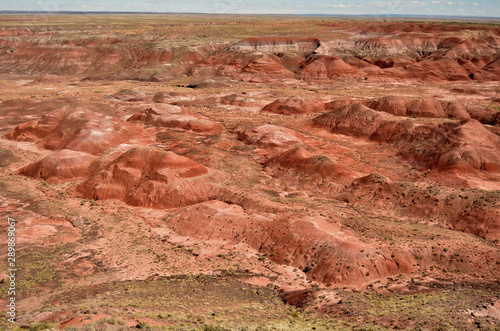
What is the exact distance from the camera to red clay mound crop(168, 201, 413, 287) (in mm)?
24031

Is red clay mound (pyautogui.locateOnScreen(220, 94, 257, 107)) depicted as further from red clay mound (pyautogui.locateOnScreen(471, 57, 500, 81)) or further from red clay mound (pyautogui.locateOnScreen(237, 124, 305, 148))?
red clay mound (pyautogui.locateOnScreen(471, 57, 500, 81))

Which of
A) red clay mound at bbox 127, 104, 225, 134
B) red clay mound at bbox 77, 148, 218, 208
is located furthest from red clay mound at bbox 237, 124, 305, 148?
red clay mound at bbox 77, 148, 218, 208

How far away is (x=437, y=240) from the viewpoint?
86.1ft

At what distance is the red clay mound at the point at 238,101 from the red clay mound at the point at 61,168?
37882 mm

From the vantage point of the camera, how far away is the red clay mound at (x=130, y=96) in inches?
3073

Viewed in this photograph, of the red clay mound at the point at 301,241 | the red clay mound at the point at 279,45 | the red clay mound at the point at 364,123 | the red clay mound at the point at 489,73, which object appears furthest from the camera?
the red clay mound at the point at 279,45

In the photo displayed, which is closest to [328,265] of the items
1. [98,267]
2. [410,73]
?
[98,267]

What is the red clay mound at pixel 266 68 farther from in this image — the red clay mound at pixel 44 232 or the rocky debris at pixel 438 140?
the red clay mound at pixel 44 232

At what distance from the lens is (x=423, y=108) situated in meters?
62.3

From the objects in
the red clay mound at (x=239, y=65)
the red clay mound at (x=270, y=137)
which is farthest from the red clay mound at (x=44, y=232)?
the red clay mound at (x=239, y=65)

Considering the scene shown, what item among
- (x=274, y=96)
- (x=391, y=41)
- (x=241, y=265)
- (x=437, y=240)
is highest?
(x=391, y=41)

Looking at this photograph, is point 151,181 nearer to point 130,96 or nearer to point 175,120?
point 175,120

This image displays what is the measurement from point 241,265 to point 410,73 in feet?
308

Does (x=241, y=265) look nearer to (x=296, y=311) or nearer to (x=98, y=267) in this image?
(x=296, y=311)
